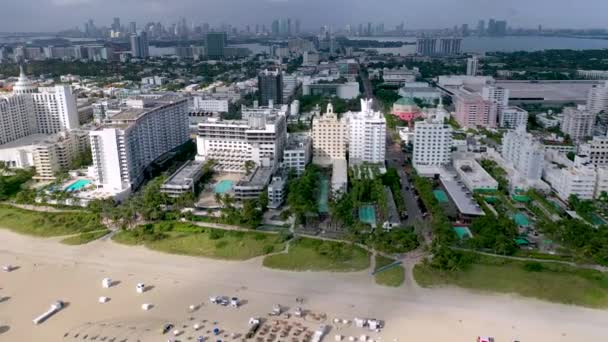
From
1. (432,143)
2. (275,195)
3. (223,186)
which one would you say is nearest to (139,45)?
(223,186)

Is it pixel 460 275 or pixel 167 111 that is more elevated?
pixel 167 111

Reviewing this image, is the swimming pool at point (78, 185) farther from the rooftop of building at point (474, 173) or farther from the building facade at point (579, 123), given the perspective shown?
the building facade at point (579, 123)

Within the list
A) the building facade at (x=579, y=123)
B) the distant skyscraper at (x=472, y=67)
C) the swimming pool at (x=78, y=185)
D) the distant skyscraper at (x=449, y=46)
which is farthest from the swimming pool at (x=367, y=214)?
the distant skyscraper at (x=449, y=46)

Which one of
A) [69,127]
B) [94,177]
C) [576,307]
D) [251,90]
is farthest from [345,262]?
[251,90]

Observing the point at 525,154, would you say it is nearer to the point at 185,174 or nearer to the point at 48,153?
the point at 185,174

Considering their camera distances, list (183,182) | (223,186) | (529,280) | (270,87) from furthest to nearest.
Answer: (270,87) → (223,186) → (183,182) → (529,280)

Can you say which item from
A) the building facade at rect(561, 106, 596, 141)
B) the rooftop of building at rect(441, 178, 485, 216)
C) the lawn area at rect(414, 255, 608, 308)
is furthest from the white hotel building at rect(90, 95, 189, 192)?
the building facade at rect(561, 106, 596, 141)

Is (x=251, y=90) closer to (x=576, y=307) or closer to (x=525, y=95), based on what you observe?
(x=525, y=95)
